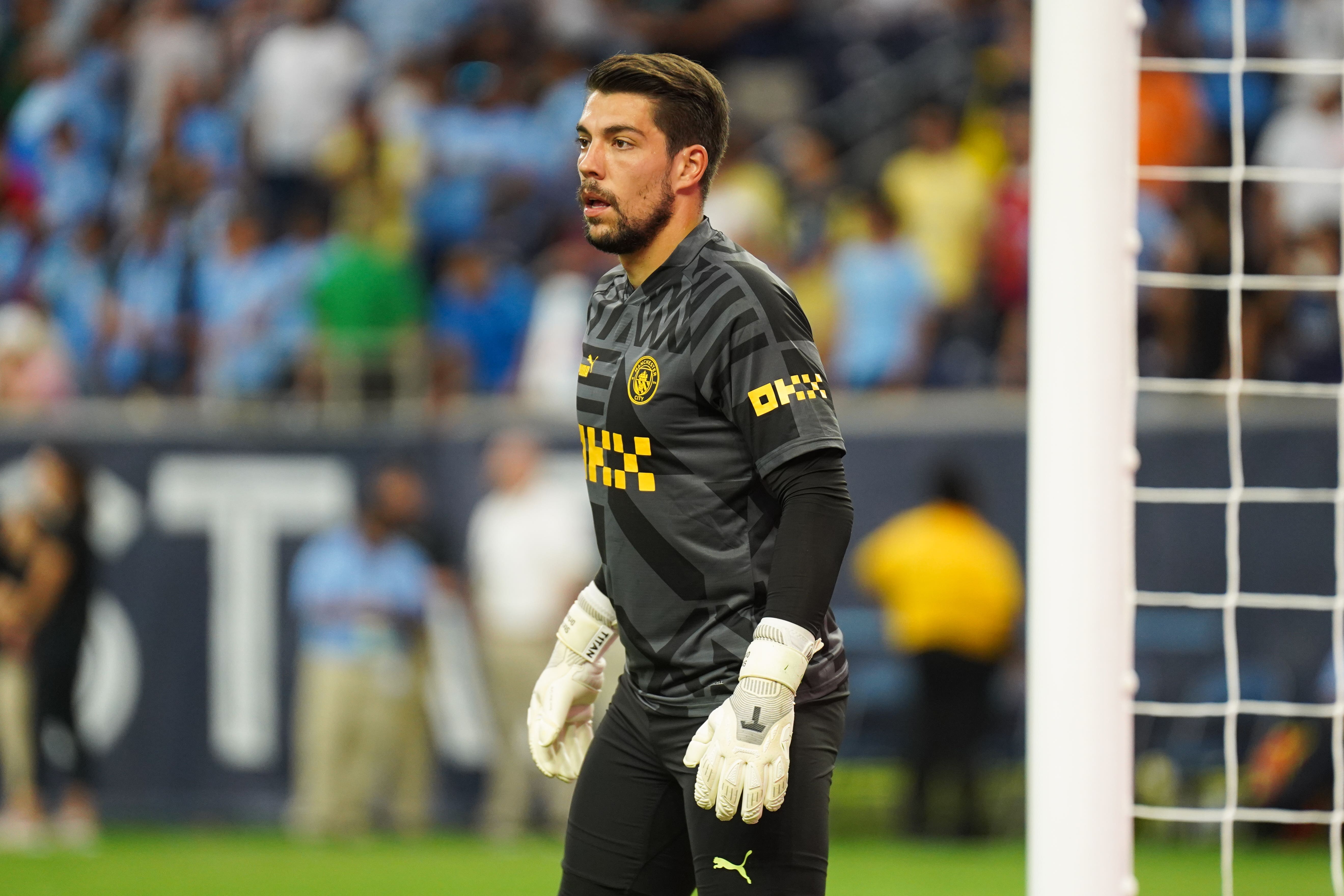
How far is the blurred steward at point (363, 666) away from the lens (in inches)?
421

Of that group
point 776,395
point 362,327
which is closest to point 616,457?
point 776,395

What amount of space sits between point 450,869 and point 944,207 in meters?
5.21

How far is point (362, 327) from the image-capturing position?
1125 centimetres

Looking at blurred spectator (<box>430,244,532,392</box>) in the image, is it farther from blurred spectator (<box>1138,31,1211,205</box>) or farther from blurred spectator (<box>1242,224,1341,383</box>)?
blurred spectator (<box>1242,224,1341,383</box>)

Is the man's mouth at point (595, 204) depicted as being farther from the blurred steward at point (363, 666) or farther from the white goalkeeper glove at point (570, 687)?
the blurred steward at point (363, 666)

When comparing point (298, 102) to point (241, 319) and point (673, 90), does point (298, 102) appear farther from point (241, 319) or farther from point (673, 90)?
point (673, 90)

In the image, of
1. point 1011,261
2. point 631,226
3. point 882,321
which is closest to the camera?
point 631,226

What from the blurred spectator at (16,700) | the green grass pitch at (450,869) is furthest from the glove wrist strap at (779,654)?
the blurred spectator at (16,700)

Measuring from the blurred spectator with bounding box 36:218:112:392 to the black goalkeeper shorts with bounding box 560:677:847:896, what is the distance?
9.00 metres

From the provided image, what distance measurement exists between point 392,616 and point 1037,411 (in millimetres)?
7206

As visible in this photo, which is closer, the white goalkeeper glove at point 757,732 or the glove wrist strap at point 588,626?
the white goalkeeper glove at point 757,732

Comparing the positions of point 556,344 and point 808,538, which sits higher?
point 556,344

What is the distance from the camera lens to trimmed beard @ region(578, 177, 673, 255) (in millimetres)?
3592

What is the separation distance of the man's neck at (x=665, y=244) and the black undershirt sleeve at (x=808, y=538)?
0.53 metres
